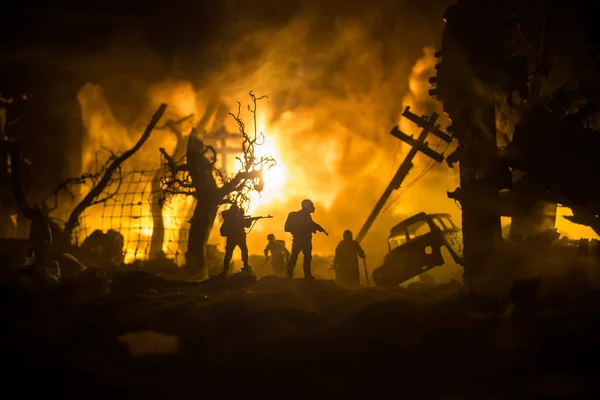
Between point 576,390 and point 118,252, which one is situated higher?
point 118,252

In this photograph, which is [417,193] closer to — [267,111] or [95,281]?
[267,111]

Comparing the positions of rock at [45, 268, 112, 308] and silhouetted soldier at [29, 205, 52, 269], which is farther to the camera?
silhouetted soldier at [29, 205, 52, 269]

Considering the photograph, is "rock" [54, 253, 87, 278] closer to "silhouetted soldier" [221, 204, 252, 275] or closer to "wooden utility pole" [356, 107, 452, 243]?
"silhouetted soldier" [221, 204, 252, 275]

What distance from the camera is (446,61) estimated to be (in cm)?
1223

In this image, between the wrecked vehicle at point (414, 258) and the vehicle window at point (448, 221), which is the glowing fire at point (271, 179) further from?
the wrecked vehicle at point (414, 258)

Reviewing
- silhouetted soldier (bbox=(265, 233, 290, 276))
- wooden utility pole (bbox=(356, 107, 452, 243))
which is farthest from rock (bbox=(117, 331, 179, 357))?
silhouetted soldier (bbox=(265, 233, 290, 276))

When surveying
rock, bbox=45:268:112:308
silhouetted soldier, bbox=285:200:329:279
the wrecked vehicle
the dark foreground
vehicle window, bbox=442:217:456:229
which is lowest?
the dark foreground

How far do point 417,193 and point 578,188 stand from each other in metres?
21.5

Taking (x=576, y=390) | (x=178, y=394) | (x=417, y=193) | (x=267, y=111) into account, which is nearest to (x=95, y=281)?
(x=178, y=394)

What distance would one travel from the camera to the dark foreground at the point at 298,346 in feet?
17.0

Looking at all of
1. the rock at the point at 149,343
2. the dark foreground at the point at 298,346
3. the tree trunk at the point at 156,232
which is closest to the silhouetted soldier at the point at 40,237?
the dark foreground at the point at 298,346

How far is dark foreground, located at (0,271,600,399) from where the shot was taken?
17.0 feet

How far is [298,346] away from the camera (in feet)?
21.4

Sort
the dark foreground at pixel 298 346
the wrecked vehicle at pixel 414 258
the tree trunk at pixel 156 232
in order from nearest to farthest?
the dark foreground at pixel 298 346 < the wrecked vehicle at pixel 414 258 < the tree trunk at pixel 156 232
